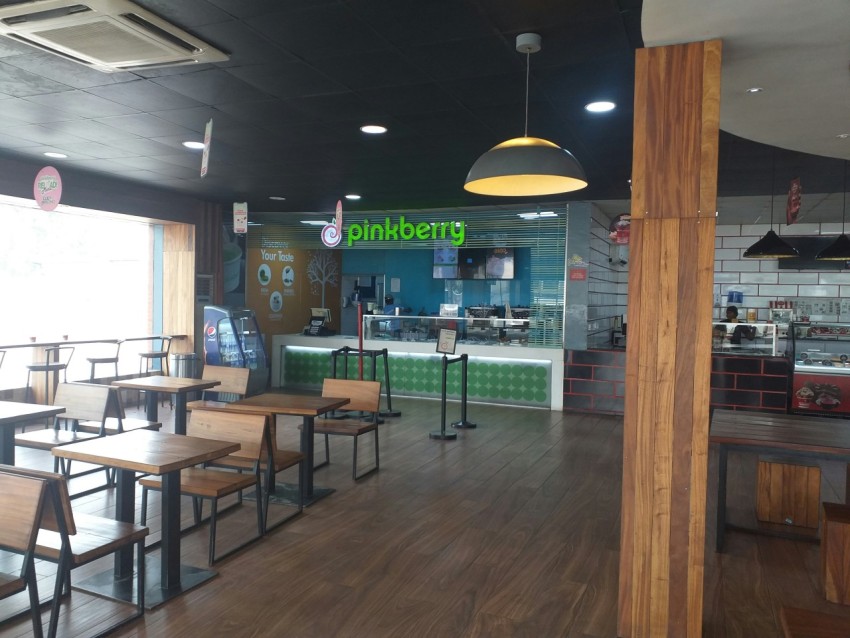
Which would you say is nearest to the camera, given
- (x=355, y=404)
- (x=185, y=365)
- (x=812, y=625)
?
(x=812, y=625)

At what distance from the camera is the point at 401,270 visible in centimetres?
1254

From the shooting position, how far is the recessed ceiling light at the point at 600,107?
14.2ft

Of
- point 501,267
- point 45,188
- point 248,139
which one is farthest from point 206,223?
point 501,267

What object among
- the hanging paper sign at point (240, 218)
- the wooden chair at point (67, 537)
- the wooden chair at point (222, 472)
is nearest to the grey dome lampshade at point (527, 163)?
the wooden chair at point (222, 472)

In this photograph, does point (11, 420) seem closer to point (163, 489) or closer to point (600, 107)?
point (163, 489)

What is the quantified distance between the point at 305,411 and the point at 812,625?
10.5 feet

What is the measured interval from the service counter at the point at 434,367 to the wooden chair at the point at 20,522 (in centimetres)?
629

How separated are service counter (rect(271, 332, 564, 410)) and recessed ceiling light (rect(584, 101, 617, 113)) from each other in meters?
4.52

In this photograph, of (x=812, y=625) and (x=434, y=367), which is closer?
(x=812, y=625)

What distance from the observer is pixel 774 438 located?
361 centimetres

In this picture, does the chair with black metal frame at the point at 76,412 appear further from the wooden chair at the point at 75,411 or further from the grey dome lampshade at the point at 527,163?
the grey dome lampshade at the point at 527,163

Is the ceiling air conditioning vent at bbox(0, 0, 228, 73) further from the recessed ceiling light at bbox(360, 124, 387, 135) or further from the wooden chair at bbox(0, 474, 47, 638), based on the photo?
the wooden chair at bbox(0, 474, 47, 638)

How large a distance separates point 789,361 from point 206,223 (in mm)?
8004

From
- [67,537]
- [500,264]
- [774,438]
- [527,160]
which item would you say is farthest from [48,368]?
[500,264]
